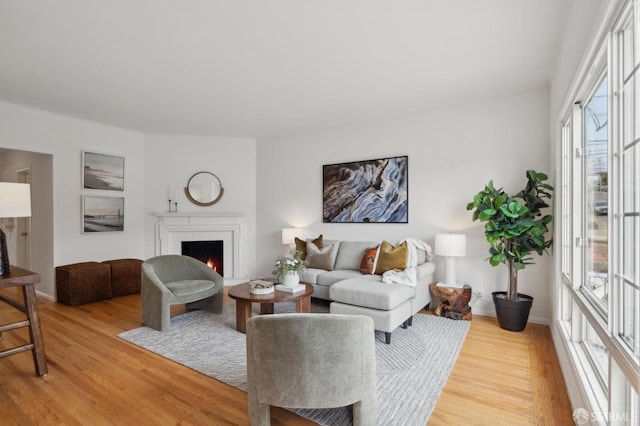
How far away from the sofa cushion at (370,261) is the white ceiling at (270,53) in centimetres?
189

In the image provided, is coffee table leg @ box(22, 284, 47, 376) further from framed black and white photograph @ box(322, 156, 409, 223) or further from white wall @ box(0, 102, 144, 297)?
framed black and white photograph @ box(322, 156, 409, 223)

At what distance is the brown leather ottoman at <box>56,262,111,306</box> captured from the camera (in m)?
4.22

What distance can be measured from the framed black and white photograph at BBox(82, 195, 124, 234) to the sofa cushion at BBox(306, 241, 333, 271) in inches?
125

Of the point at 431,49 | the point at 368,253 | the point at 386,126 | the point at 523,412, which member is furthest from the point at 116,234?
the point at 523,412

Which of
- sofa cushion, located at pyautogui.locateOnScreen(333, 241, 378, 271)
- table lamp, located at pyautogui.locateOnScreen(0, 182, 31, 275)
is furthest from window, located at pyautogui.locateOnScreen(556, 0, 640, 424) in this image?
table lamp, located at pyautogui.locateOnScreen(0, 182, 31, 275)

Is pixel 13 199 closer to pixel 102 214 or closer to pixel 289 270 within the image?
pixel 289 270

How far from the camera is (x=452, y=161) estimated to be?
4059mm

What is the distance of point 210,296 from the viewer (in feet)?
12.8

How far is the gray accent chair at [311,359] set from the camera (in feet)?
5.20

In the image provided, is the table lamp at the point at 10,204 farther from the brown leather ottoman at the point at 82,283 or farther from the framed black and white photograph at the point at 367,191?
the framed black and white photograph at the point at 367,191

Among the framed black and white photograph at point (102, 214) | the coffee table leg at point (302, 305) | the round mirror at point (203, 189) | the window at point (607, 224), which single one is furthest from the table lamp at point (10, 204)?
the window at point (607, 224)

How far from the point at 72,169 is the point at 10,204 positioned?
2.60 m

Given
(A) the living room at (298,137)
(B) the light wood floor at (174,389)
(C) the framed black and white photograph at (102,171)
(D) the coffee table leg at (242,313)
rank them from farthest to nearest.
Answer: (C) the framed black and white photograph at (102,171) < (D) the coffee table leg at (242,313) < (A) the living room at (298,137) < (B) the light wood floor at (174,389)

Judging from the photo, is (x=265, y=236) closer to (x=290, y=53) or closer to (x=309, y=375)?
(x=290, y=53)
